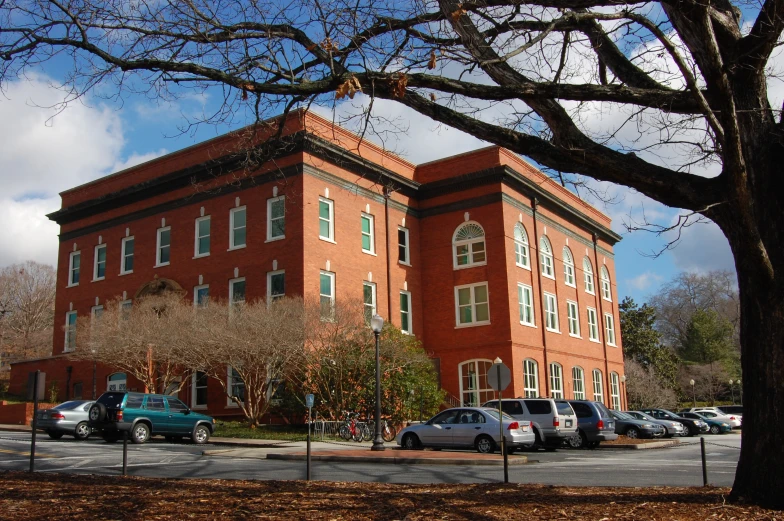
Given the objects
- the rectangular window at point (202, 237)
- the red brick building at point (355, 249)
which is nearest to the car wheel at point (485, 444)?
the red brick building at point (355, 249)

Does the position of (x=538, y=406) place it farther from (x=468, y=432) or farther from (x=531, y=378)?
(x=531, y=378)

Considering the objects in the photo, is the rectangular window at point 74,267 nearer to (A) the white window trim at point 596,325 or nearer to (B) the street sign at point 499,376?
(A) the white window trim at point 596,325

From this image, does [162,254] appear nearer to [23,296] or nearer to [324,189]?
[324,189]

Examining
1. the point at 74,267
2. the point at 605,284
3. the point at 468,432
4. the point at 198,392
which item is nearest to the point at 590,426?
the point at 468,432

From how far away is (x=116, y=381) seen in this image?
123ft

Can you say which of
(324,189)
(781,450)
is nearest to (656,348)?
(324,189)

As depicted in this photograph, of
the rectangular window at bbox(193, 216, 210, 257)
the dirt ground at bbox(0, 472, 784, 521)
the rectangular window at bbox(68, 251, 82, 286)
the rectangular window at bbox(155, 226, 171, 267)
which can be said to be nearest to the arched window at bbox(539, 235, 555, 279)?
the rectangular window at bbox(193, 216, 210, 257)

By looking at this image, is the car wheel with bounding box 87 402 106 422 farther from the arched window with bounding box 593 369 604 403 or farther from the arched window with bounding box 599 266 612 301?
the arched window with bounding box 599 266 612 301

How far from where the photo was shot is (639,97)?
860 centimetres

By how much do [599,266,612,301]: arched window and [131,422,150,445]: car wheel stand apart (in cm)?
3339

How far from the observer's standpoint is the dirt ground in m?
7.82

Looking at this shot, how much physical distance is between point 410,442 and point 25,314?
55574 mm

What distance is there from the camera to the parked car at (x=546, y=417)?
24.6 meters

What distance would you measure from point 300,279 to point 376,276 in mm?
5463
